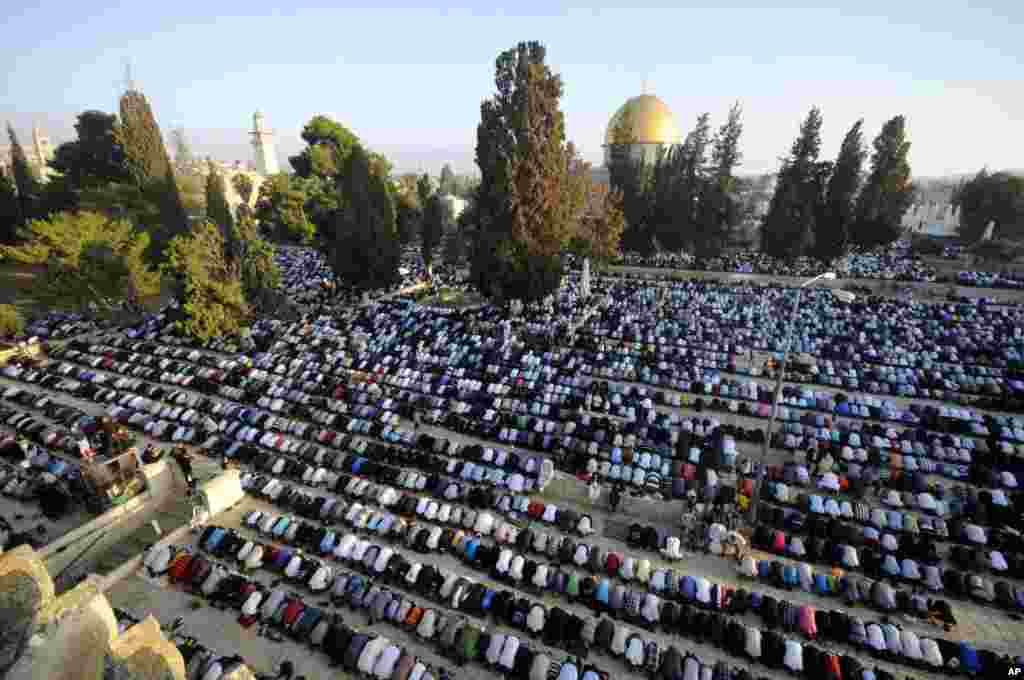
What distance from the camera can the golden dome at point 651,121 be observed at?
2650 inches

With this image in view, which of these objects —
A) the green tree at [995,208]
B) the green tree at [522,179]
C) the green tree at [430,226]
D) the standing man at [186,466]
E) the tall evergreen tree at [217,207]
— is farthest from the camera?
the green tree at [995,208]

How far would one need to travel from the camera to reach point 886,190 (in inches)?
1912

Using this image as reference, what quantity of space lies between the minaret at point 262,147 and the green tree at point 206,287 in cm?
9308

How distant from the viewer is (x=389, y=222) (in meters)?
40.0

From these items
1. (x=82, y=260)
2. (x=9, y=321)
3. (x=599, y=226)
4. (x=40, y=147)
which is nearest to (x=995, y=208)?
(x=599, y=226)

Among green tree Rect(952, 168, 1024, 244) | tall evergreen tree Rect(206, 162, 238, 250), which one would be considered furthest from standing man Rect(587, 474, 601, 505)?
green tree Rect(952, 168, 1024, 244)

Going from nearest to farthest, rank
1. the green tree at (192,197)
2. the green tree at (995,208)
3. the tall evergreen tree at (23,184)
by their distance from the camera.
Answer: the tall evergreen tree at (23,184)
the green tree at (995,208)
the green tree at (192,197)

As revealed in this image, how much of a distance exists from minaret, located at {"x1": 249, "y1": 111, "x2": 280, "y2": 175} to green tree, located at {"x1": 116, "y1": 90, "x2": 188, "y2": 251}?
74.4m

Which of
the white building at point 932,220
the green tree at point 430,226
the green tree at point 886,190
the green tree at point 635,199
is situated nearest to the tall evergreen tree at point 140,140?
the green tree at point 430,226

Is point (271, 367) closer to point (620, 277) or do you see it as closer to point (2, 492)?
point (2, 492)

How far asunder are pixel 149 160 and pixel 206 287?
862 inches

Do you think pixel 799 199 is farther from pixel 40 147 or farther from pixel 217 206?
pixel 40 147

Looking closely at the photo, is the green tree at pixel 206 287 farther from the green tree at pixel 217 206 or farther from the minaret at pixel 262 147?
the minaret at pixel 262 147

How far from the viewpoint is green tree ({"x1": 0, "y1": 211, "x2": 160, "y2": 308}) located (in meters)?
31.7
